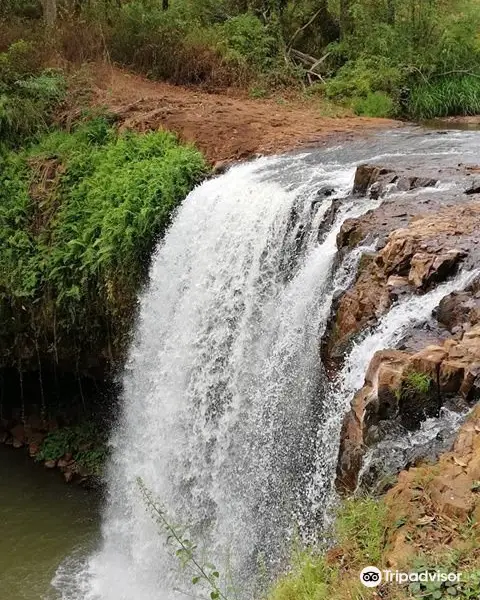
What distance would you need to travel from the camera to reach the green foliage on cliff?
8.28m

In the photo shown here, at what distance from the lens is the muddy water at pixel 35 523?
7.33 meters

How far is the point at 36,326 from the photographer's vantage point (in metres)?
9.04

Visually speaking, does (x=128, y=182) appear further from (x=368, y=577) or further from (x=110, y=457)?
(x=368, y=577)

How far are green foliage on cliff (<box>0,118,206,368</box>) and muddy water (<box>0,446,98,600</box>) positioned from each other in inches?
58.8

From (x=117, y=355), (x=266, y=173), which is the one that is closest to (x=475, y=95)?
(x=266, y=173)

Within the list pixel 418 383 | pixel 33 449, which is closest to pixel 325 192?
pixel 418 383

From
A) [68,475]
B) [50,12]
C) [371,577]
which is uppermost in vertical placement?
[50,12]

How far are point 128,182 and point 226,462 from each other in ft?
13.0

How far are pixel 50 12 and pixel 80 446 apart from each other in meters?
8.84

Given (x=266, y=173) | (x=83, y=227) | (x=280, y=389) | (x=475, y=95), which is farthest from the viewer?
(x=475, y=95)

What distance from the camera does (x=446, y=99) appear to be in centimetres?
1304

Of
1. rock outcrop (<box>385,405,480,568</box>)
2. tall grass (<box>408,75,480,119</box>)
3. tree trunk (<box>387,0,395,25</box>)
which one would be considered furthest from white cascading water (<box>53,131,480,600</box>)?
tree trunk (<box>387,0,395,25</box>)

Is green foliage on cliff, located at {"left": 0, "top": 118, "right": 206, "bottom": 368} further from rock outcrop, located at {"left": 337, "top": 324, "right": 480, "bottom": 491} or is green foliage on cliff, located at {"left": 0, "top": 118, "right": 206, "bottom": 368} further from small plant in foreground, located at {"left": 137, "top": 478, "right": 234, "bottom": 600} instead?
rock outcrop, located at {"left": 337, "top": 324, "right": 480, "bottom": 491}

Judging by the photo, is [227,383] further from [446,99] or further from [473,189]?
[446,99]
